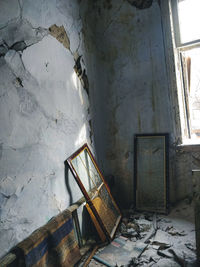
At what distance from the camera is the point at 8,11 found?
68.1 inches

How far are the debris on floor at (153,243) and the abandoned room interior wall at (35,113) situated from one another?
696 mm

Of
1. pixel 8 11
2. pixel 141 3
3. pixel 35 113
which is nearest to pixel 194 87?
pixel 141 3

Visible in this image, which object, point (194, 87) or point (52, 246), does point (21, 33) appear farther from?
point (194, 87)

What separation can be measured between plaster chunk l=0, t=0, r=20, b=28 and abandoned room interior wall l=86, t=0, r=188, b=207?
5.18ft

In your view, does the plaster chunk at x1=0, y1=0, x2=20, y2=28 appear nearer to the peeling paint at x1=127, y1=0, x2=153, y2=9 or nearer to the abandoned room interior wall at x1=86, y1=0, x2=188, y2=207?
the abandoned room interior wall at x1=86, y1=0, x2=188, y2=207

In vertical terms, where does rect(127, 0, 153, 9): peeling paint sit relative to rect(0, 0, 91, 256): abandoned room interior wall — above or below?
above

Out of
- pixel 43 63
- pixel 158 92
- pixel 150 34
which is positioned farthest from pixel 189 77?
pixel 43 63

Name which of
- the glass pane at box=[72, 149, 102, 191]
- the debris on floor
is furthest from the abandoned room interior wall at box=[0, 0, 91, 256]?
the debris on floor

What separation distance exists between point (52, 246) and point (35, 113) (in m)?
1.18

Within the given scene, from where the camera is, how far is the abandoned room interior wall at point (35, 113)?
1.66 meters

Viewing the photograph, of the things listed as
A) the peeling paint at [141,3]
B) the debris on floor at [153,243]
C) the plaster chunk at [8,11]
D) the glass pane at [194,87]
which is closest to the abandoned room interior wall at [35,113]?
the plaster chunk at [8,11]

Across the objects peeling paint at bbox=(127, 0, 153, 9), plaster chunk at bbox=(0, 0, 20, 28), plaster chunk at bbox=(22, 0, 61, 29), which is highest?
peeling paint at bbox=(127, 0, 153, 9)

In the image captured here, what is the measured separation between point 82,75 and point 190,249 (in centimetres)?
237

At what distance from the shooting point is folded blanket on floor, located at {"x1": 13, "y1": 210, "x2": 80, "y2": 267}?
5.36ft
